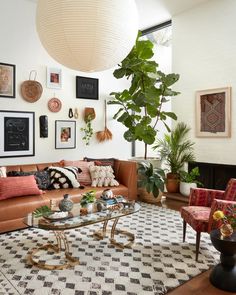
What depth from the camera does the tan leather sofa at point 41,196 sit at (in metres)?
3.47

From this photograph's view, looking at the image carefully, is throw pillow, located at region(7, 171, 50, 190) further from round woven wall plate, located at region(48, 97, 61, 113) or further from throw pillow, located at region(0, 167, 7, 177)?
round woven wall plate, located at region(48, 97, 61, 113)

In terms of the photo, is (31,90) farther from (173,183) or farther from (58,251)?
(173,183)

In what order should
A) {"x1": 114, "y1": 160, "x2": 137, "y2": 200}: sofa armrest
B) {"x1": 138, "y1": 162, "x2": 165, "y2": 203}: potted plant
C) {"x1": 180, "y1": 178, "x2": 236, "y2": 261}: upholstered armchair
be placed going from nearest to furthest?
{"x1": 180, "y1": 178, "x2": 236, "y2": 261}: upholstered armchair → {"x1": 114, "y1": 160, "x2": 137, "y2": 200}: sofa armrest → {"x1": 138, "y1": 162, "x2": 165, "y2": 203}: potted plant

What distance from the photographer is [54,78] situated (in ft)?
16.7

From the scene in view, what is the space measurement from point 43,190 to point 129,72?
2554 mm

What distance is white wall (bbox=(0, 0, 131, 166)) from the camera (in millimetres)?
4586

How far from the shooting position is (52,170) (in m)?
4.45

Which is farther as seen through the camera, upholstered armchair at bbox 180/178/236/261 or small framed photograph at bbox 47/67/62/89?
small framed photograph at bbox 47/67/62/89

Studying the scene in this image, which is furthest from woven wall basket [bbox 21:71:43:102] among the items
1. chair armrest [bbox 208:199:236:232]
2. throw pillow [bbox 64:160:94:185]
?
chair armrest [bbox 208:199:236:232]

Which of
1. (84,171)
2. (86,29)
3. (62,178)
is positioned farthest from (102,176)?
(86,29)

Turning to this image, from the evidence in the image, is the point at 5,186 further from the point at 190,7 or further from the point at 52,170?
the point at 190,7

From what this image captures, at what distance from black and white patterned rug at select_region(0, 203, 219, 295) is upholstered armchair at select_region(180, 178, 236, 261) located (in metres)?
0.25

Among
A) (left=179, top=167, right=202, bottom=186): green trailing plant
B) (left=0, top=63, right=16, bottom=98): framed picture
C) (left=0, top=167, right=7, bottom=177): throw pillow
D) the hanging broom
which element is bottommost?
(left=179, top=167, right=202, bottom=186): green trailing plant

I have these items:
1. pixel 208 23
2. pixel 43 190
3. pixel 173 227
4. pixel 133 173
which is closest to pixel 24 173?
pixel 43 190
